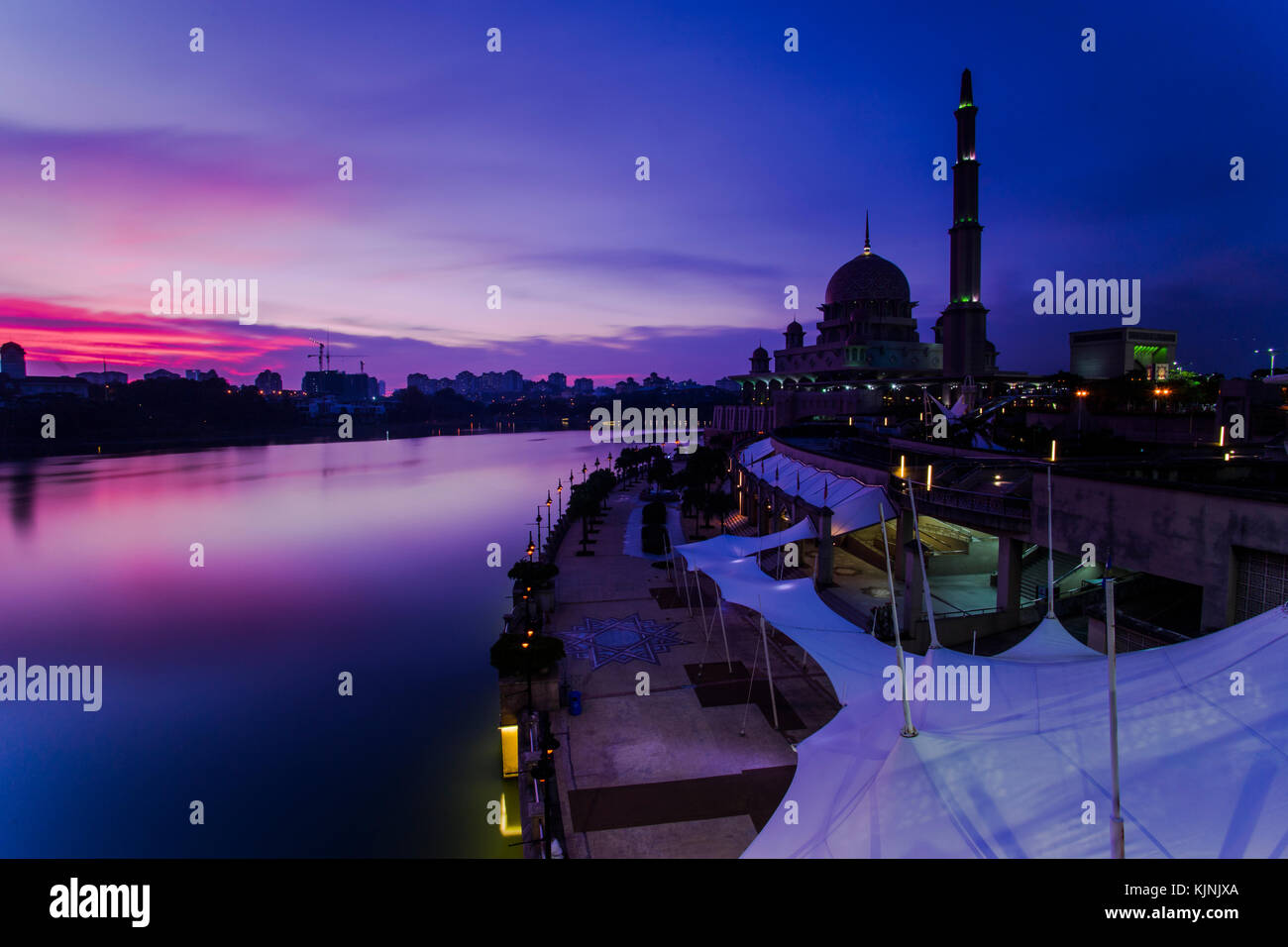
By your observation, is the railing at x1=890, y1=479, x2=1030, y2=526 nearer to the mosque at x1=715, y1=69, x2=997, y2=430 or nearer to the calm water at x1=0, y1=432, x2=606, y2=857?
the calm water at x1=0, y1=432, x2=606, y2=857

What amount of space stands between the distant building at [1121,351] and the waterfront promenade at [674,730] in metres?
73.6

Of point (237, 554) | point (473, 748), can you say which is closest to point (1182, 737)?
point (473, 748)

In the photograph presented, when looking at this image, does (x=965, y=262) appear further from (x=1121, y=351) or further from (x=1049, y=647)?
(x=1049, y=647)

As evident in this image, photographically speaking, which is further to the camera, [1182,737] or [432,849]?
[432,849]

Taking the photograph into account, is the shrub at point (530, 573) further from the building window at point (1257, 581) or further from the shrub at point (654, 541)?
the building window at point (1257, 581)

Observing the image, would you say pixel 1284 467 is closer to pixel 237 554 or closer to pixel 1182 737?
pixel 1182 737

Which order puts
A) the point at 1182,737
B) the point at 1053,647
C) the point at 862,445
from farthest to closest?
1. the point at 862,445
2. the point at 1053,647
3. the point at 1182,737

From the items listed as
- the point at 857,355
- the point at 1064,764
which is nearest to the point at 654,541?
the point at 1064,764

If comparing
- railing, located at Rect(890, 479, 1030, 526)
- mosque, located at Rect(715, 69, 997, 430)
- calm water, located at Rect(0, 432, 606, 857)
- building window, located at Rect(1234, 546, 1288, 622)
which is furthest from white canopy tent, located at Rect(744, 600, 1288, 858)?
mosque, located at Rect(715, 69, 997, 430)

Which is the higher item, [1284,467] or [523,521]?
[1284,467]

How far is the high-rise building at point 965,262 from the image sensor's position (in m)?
53.7

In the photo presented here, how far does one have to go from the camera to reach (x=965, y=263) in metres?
55.9

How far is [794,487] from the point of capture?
26516mm
